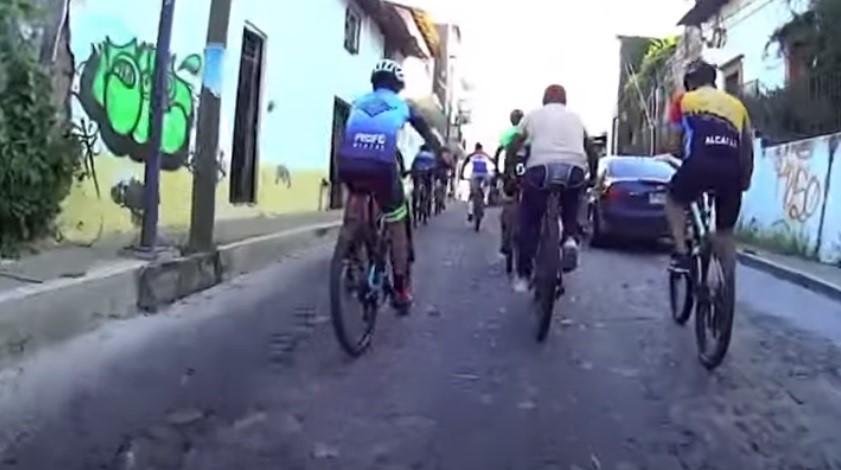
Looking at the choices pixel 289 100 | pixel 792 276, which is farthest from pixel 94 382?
pixel 289 100

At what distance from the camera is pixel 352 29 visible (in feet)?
78.2

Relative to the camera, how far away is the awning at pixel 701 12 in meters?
26.0

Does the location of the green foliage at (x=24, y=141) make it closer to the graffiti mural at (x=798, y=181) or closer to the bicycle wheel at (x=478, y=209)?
the graffiti mural at (x=798, y=181)

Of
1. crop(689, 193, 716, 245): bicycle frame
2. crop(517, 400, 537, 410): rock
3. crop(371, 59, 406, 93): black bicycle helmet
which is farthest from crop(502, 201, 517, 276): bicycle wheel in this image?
crop(517, 400, 537, 410): rock

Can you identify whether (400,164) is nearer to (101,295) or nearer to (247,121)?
(101,295)

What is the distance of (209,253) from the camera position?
9664mm

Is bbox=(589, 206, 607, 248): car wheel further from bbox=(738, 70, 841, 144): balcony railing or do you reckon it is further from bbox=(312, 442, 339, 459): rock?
bbox=(312, 442, 339, 459): rock

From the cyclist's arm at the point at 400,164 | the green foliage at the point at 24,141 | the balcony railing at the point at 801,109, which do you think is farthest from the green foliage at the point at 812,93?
the green foliage at the point at 24,141

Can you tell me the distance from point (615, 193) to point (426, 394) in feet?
32.0

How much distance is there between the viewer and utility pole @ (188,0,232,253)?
31.1 ft

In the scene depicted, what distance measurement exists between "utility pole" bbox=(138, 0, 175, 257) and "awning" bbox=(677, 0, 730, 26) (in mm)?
18811

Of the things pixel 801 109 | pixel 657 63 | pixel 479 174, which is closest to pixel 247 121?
pixel 479 174

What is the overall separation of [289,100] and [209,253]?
28.6 ft

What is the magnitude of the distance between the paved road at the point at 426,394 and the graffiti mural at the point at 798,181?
18.1 feet
